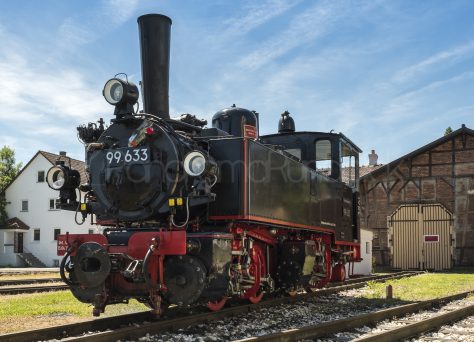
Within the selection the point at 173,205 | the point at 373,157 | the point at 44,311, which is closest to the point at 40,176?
the point at 373,157

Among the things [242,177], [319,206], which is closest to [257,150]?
[242,177]

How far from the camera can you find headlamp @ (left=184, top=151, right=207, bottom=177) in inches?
263

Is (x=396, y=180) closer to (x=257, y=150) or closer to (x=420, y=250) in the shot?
(x=420, y=250)

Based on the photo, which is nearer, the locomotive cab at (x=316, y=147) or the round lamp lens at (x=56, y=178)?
the round lamp lens at (x=56, y=178)

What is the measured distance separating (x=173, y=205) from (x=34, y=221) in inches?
1147

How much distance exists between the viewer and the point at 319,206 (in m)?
10.1

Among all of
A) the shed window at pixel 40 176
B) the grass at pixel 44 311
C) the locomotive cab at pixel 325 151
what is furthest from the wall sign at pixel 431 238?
the shed window at pixel 40 176

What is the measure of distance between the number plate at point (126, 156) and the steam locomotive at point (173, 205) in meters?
0.02

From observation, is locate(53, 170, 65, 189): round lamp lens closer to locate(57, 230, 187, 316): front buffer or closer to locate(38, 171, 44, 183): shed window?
locate(57, 230, 187, 316): front buffer

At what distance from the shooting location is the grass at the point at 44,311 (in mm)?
7488

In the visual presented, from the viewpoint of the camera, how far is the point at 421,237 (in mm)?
23516

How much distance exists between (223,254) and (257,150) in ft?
5.64

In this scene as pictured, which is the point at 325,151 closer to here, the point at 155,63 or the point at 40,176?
the point at 155,63

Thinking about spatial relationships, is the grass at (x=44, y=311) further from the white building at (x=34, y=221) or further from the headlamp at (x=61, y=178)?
the white building at (x=34, y=221)
